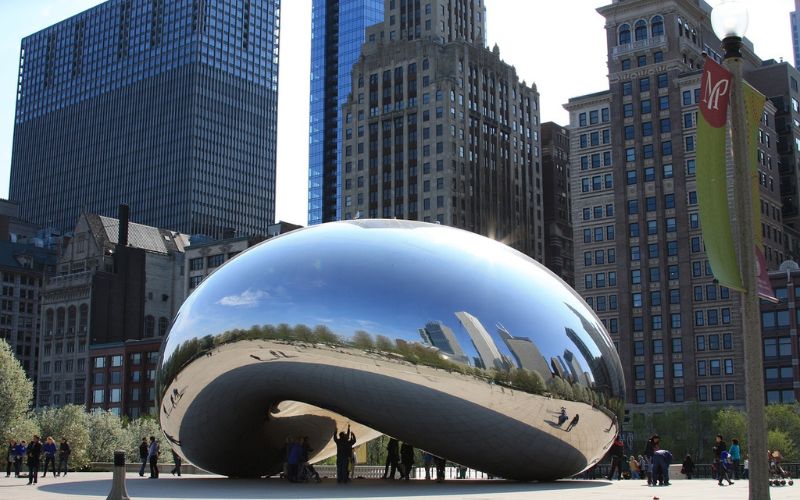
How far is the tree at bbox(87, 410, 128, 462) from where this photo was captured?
70625 millimetres

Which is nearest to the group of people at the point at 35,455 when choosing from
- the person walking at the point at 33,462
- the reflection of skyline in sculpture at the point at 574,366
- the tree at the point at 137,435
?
the person walking at the point at 33,462

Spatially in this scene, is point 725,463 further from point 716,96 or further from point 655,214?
point 655,214

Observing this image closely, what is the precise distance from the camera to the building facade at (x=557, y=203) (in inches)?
5851

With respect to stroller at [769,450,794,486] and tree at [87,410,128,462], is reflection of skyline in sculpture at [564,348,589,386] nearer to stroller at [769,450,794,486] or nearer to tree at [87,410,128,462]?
stroller at [769,450,794,486]

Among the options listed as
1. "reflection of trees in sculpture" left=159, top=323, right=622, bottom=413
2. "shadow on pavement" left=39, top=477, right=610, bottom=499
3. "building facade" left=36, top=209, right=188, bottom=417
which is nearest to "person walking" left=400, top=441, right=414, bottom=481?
"shadow on pavement" left=39, top=477, right=610, bottom=499

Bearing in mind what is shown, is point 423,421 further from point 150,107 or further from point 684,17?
point 150,107

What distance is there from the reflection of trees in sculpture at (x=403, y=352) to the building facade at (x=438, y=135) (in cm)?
10705

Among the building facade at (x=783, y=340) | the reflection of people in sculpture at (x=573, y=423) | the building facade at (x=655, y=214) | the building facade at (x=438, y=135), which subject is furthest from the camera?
the building facade at (x=438, y=135)

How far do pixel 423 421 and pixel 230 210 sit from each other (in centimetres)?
17303

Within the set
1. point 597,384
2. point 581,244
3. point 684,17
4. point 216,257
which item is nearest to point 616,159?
point 581,244

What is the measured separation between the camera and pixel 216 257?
432 feet

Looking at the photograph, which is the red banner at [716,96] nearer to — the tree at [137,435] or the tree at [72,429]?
the tree at [72,429]

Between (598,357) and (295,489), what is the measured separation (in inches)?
270

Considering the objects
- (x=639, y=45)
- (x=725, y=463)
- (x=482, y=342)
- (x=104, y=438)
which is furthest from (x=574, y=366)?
(x=639, y=45)
